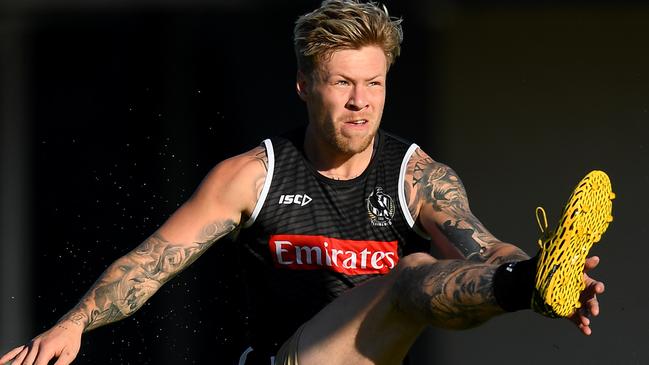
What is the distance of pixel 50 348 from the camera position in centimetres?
354

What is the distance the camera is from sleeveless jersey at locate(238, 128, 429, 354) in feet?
13.5

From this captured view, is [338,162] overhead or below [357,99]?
below

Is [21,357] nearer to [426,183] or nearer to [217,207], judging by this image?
[217,207]

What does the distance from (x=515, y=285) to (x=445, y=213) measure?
87cm

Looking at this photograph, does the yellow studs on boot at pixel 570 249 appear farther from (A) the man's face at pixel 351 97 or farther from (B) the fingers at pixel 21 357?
(B) the fingers at pixel 21 357

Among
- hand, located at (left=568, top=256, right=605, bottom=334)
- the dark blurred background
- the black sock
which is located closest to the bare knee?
the black sock

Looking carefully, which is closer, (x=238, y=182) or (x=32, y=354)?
(x=32, y=354)

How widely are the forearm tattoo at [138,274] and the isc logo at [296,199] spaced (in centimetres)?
18

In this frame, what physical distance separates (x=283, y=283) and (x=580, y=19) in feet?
8.65

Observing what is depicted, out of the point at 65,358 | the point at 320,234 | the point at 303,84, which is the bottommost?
the point at 65,358

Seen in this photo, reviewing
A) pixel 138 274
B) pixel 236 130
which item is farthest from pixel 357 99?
pixel 236 130

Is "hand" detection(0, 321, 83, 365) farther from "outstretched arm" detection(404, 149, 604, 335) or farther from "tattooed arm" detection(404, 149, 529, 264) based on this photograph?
"tattooed arm" detection(404, 149, 529, 264)

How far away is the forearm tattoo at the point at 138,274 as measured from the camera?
3904 millimetres

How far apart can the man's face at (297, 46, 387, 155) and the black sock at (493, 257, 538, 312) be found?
38.6 inches
